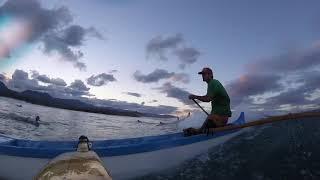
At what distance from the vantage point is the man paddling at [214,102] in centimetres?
1083

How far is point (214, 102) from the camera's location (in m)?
11.2

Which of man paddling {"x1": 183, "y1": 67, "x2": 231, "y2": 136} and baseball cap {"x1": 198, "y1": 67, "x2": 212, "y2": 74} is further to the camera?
baseball cap {"x1": 198, "y1": 67, "x2": 212, "y2": 74}

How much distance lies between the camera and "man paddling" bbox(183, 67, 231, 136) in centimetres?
1083

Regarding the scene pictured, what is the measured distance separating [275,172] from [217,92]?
3.21 meters

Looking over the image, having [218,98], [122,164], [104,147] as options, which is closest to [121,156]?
[122,164]

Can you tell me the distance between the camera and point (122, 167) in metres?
9.47

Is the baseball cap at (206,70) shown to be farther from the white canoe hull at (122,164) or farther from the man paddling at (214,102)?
the white canoe hull at (122,164)

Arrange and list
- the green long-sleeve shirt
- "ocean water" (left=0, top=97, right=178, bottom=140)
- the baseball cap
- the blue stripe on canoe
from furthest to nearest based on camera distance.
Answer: "ocean water" (left=0, top=97, right=178, bottom=140)
the baseball cap
the green long-sleeve shirt
the blue stripe on canoe

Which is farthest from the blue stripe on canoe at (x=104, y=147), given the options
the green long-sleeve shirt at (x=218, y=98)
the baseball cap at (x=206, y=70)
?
the baseball cap at (x=206, y=70)

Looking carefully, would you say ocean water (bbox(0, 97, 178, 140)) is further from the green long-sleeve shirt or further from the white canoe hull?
the green long-sleeve shirt

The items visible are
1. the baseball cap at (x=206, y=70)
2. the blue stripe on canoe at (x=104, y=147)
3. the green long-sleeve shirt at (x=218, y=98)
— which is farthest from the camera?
the baseball cap at (x=206, y=70)

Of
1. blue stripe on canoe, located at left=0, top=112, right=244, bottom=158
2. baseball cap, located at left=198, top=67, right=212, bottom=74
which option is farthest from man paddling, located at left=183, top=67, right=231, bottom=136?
blue stripe on canoe, located at left=0, top=112, right=244, bottom=158

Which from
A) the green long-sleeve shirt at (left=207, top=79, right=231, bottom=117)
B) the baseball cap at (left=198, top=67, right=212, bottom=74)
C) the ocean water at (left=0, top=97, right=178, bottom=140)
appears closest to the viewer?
the green long-sleeve shirt at (left=207, top=79, right=231, bottom=117)

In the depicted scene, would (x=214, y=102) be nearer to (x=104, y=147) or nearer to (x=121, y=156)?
(x=121, y=156)
